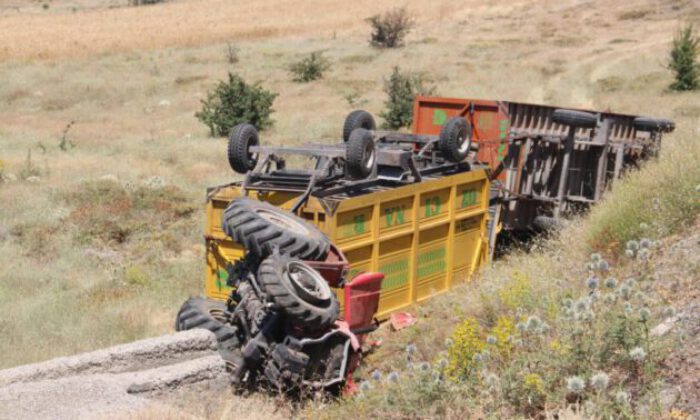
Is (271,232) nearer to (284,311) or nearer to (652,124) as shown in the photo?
(284,311)

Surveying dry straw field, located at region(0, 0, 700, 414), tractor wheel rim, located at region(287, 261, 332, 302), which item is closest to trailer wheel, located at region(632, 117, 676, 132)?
dry straw field, located at region(0, 0, 700, 414)

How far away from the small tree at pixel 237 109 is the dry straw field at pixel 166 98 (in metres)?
0.47

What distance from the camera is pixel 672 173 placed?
8.95 metres

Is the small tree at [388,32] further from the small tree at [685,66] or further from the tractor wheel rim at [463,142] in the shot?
the tractor wheel rim at [463,142]

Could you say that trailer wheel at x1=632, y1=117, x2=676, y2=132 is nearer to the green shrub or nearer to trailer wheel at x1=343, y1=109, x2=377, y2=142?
trailer wheel at x1=343, y1=109, x2=377, y2=142

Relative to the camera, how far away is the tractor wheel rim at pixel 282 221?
786cm

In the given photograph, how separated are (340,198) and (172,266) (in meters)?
4.43

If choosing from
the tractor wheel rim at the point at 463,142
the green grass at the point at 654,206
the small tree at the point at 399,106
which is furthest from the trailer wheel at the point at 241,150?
the small tree at the point at 399,106

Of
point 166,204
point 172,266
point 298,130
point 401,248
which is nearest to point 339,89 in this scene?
point 298,130

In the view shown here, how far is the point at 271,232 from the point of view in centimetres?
766

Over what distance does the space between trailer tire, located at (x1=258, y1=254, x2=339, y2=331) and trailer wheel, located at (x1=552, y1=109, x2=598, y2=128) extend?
551 cm

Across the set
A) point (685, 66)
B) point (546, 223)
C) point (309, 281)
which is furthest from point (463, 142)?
point (685, 66)

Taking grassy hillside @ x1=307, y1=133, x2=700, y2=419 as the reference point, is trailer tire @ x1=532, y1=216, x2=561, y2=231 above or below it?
below

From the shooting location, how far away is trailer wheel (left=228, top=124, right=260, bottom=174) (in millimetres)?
10156
